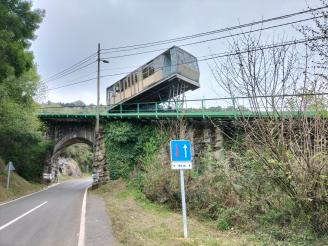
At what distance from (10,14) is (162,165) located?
30.2 feet

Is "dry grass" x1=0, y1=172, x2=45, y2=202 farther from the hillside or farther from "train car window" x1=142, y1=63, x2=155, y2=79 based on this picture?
"train car window" x1=142, y1=63, x2=155, y2=79

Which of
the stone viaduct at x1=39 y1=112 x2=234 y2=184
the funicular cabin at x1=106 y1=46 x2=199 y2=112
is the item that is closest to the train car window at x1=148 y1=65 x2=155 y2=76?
the funicular cabin at x1=106 y1=46 x2=199 y2=112

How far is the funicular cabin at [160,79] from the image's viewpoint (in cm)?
2445

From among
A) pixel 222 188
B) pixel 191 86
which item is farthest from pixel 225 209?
pixel 191 86

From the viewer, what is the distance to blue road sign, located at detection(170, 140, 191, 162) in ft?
28.6

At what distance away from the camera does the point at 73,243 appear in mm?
8281

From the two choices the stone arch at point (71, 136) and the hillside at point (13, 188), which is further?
the stone arch at point (71, 136)

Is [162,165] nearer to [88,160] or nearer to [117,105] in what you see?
[117,105]

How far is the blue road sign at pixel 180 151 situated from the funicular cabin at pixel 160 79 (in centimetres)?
1405

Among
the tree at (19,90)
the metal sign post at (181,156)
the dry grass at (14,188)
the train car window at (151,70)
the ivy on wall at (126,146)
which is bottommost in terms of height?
the dry grass at (14,188)

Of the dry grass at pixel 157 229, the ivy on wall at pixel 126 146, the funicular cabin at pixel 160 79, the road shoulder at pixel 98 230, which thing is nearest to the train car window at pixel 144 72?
the funicular cabin at pixel 160 79

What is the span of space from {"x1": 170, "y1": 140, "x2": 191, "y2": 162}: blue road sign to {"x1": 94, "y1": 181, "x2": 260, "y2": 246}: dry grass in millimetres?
1904

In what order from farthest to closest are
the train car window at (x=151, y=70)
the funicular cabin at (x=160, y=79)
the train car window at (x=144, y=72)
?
the train car window at (x=144, y=72), the train car window at (x=151, y=70), the funicular cabin at (x=160, y=79)

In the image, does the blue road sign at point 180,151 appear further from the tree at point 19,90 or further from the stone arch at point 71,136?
the stone arch at point 71,136
